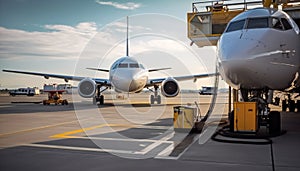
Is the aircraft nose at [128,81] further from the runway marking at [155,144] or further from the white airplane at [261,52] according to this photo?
the white airplane at [261,52]

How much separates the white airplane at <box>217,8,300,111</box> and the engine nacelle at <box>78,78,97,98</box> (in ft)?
44.3

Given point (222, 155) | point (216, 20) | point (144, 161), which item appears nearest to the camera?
point (144, 161)

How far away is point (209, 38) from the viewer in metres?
13.9

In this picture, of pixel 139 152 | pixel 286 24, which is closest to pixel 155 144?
pixel 139 152

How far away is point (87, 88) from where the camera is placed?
2022 cm

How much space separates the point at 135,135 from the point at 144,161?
293cm

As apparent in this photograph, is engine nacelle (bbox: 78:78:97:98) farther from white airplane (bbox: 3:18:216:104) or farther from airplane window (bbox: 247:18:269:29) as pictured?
airplane window (bbox: 247:18:269:29)

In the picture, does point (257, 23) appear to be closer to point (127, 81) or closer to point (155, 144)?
point (155, 144)

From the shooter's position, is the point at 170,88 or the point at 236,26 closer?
the point at 236,26

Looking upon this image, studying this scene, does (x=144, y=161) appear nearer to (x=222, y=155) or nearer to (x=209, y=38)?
(x=222, y=155)

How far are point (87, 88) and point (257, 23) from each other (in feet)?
47.9

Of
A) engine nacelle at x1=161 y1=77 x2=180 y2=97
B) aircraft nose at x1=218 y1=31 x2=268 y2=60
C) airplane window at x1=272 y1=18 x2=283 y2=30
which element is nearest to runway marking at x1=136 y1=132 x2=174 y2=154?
aircraft nose at x1=218 y1=31 x2=268 y2=60

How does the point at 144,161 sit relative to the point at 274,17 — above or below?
below

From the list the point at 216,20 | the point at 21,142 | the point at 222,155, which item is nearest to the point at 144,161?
the point at 222,155
